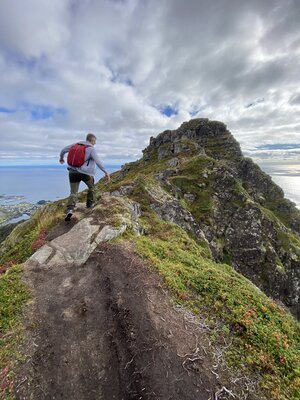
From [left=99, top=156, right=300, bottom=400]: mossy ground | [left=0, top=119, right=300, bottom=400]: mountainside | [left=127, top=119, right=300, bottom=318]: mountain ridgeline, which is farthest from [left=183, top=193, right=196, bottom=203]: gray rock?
[left=99, top=156, right=300, bottom=400]: mossy ground

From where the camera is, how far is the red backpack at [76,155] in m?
12.8

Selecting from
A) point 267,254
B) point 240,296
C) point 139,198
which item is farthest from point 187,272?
point 267,254

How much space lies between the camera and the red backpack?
12.8 m

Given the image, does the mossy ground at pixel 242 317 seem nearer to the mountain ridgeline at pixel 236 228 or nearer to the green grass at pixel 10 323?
the green grass at pixel 10 323

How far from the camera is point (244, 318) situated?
785cm

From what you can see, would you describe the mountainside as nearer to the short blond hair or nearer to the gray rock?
the short blond hair

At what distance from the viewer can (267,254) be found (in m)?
50.3

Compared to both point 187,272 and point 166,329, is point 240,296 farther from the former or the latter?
point 166,329

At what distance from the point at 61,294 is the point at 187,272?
5.55 meters

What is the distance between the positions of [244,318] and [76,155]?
1127cm

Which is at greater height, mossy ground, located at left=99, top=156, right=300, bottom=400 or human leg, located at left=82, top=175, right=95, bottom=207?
human leg, located at left=82, top=175, right=95, bottom=207

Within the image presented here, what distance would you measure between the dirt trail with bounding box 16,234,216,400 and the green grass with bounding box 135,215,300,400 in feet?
3.56

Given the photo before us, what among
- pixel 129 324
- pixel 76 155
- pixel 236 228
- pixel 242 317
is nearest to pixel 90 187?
pixel 76 155

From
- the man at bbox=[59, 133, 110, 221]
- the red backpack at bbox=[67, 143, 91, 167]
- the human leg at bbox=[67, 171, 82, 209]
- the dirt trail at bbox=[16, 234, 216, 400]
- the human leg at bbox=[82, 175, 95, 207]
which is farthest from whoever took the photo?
the human leg at bbox=[82, 175, 95, 207]
